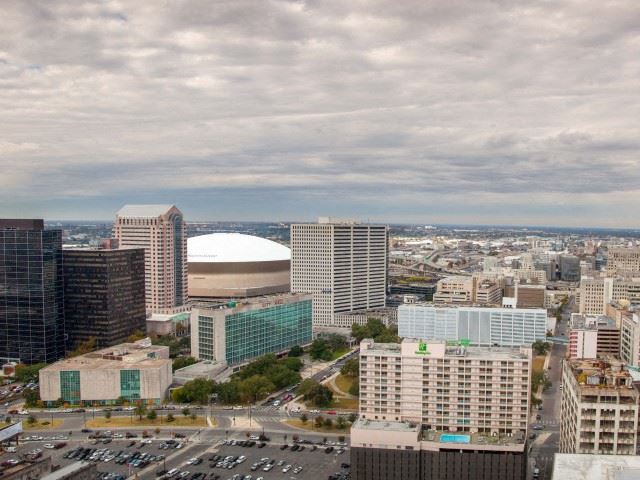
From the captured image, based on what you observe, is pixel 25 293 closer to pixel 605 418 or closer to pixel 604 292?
pixel 605 418

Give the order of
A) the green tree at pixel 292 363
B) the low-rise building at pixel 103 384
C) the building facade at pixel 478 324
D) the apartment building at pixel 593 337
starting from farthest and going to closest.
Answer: the building facade at pixel 478 324, the green tree at pixel 292 363, the apartment building at pixel 593 337, the low-rise building at pixel 103 384

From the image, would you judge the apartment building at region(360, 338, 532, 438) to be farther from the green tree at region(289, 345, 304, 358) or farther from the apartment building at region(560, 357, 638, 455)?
the green tree at region(289, 345, 304, 358)

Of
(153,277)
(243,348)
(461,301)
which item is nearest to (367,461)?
(243,348)

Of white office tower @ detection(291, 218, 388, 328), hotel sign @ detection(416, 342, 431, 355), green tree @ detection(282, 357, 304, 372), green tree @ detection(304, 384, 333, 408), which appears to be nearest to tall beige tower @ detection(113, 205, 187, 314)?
white office tower @ detection(291, 218, 388, 328)

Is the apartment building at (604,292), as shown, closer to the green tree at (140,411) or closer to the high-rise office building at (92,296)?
the high-rise office building at (92,296)

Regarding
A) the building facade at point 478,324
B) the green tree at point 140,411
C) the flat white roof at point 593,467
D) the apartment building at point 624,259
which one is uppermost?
the apartment building at point 624,259

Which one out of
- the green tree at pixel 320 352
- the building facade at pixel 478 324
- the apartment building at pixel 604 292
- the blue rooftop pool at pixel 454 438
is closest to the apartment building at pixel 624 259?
the apartment building at pixel 604 292
